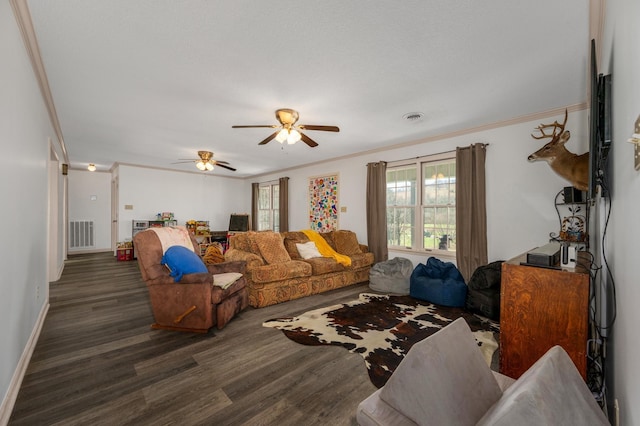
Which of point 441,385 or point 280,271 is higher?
point 441,385

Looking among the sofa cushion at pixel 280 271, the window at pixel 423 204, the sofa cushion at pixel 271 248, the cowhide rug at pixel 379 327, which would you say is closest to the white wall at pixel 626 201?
the cowhide rug at pixel 379 327

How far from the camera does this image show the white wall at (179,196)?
6816 mm

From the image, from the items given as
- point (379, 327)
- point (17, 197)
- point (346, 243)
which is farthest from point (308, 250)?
point (17, 197)

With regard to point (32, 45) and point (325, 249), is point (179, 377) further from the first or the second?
point (325, 249)

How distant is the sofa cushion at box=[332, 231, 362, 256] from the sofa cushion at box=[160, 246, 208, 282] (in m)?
2.75

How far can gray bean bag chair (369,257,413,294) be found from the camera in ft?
13.6

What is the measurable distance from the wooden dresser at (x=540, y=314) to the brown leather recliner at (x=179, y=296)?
2555 millimetres

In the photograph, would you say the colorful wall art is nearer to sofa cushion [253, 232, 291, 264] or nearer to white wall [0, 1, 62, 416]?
sofa cushion [253, 232, 291, 264]

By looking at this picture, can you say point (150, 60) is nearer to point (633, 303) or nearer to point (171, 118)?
point (171, 118)

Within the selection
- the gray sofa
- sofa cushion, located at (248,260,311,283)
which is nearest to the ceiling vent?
sofa cushion, located at (248,260,311,283)

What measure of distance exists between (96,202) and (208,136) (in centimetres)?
591

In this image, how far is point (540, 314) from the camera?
1.79 meters

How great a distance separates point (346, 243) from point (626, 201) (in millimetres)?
4116

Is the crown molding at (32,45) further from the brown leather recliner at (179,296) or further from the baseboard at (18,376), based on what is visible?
the baseboard at (18,376)
